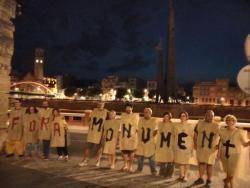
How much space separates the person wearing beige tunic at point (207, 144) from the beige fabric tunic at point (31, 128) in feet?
18.2

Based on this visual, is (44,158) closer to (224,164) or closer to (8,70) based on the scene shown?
(8,70)

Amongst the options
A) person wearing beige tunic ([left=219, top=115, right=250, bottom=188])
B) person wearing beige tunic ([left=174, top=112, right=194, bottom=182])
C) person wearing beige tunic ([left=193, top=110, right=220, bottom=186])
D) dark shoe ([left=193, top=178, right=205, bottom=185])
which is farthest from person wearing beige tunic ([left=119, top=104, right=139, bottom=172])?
person wearing beige tunic ([left=219, top=115, right=250, bottom=188])

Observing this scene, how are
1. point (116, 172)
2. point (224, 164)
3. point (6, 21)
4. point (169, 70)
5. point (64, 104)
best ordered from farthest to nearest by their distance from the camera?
point (64, 104), point (169, 70), point (6, 21), point (116, 172), point (224, 164)

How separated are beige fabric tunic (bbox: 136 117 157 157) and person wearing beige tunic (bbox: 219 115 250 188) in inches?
80.8

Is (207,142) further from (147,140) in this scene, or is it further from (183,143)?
(147,140)

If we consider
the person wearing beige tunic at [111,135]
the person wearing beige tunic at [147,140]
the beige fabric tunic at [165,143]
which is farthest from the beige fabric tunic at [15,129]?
the beige fabric tunic at [165,143]

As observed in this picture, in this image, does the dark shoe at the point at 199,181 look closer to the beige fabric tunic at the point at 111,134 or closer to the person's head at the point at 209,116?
the person's head at the point at 209,116

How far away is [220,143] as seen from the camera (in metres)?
9.55

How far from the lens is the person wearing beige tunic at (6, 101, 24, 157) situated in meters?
13.0

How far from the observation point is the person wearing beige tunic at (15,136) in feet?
42.7

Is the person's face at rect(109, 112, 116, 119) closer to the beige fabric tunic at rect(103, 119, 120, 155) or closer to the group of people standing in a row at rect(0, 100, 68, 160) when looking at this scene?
the beige fabric tunic at rect(103, 119, 120, 155)

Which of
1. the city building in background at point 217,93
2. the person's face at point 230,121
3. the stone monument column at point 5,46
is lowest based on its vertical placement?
the person's face at point 230,121

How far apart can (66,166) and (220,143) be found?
440 centimetres

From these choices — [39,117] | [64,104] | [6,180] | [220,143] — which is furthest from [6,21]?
[64,104]
